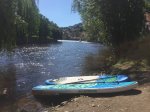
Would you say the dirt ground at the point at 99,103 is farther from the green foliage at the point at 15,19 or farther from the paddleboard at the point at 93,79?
the green foliage at the point at 15,19

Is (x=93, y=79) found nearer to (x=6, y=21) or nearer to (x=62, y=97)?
(x=62, y=97)

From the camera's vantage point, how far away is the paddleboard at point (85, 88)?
558 inches

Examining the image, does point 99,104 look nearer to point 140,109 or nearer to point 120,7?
point 140,109

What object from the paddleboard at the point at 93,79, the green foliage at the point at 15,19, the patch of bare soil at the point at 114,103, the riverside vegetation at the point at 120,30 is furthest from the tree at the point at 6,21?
the riverside vegetation at the point at 120,30

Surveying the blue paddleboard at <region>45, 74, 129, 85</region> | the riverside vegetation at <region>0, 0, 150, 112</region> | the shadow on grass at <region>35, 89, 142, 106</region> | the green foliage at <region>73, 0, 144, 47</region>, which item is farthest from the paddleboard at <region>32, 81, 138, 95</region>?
the green foliage at <region>73, 0, 144, 47</region>

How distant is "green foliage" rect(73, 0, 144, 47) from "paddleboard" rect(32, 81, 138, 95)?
1060cm

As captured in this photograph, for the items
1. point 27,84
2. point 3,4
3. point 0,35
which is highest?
point 3,4

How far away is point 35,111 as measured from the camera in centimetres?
1379

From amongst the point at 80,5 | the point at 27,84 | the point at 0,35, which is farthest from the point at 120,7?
the point at 0,35

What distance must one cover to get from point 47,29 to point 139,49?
10066cm

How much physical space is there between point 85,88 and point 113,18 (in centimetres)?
1174

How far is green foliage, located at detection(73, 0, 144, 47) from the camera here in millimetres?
25222

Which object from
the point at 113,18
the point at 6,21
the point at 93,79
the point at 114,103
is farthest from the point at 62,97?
the point at 113,18

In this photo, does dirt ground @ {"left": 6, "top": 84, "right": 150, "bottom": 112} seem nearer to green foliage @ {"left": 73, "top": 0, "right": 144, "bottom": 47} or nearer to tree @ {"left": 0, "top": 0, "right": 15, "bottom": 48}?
tree @ {"left": 0, "top": 0, "right": 15, "bottom": 48}
